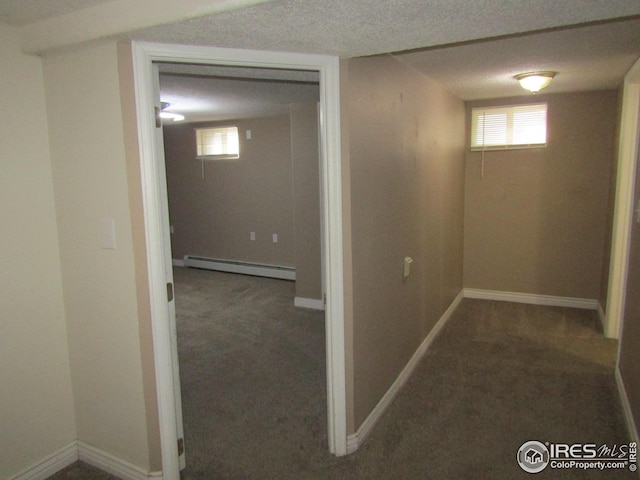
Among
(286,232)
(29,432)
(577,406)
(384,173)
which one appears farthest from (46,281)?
(286,232)

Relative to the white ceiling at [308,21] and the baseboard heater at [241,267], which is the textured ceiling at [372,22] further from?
the baseboard heater at [241,267]

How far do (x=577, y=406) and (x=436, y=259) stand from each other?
4.99 ft

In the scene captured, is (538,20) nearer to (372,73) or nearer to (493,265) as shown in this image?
(372,73)

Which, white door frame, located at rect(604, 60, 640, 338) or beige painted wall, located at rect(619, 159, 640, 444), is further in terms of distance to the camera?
white door frame, located at rect(604, 60, 640, 338)

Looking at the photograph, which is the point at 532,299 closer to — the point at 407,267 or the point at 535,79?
the point at 535,79

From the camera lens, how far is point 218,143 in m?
6.59

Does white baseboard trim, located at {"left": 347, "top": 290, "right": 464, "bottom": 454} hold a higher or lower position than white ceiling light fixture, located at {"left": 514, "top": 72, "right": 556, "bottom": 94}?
lower

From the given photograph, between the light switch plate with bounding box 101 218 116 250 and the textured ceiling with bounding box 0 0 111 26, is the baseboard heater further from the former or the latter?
the textured ceiling with bounding box 0 0 111 26

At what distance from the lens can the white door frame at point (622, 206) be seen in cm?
350

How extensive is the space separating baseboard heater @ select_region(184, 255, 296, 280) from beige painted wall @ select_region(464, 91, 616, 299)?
2400 millimetres

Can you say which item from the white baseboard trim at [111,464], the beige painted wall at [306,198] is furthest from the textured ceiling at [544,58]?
the white baseboard trim at [111,464]

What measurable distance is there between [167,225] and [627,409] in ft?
9.20

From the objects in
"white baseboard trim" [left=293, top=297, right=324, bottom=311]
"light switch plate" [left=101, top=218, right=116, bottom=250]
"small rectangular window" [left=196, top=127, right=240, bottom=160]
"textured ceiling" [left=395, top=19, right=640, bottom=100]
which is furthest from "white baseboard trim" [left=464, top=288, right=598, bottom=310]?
"light switch plate" [left=101, top=218, right=116, bottom=250]

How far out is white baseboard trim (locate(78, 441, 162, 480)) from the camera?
7.12 ft
